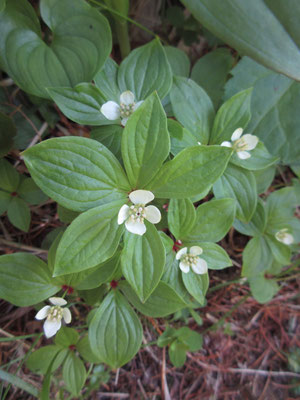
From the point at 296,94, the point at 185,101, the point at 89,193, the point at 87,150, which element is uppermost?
the point at 296,94

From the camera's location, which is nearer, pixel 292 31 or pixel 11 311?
pixel 292 31

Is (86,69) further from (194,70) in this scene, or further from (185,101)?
(194,70)

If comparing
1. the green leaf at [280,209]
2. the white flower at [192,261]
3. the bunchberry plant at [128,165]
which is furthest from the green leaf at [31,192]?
the green leaf at [280,209]

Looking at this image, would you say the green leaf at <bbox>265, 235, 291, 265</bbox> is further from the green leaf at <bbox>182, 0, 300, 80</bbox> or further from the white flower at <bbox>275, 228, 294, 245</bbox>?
the green leaf at <bbox>182, 0, 300, 80</bbox>

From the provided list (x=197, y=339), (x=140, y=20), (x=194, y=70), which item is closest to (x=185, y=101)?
(x=194, y=70)

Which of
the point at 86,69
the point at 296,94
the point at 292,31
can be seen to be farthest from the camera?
the point at 296,94

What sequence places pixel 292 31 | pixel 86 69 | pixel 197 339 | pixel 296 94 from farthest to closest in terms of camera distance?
pixel 197 339, pixel 296 94, pixel 86 69, pixel 292 31

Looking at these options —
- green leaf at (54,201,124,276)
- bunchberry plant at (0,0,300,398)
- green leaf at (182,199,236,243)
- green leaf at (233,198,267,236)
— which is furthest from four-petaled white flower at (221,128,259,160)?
green leaf at (54,201,124,276)
